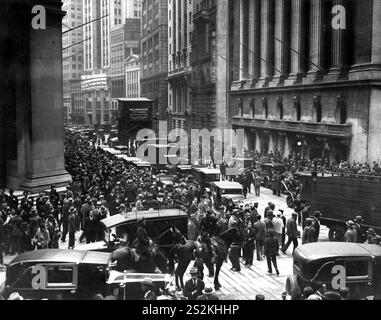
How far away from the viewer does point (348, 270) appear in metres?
11.9

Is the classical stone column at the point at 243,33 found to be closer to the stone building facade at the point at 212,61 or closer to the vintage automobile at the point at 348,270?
the stone building facade at the point at 212,61

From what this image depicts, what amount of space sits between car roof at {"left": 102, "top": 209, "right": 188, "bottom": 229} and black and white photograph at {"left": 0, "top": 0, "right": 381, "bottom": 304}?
4 centimetres

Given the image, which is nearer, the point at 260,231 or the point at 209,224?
the point at 260,231

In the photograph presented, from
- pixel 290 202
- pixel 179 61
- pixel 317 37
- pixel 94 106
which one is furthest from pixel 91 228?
pixel 94 106

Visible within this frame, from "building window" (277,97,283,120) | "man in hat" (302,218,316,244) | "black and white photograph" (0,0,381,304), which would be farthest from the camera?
"building window" (277,97,283,120)

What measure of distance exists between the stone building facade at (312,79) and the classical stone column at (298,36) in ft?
0.30

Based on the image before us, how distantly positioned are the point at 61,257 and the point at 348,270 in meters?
→ 6.57

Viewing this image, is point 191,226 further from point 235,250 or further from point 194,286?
point 194,286

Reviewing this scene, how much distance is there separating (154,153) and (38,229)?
26053mm

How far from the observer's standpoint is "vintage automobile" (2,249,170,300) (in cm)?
1120
